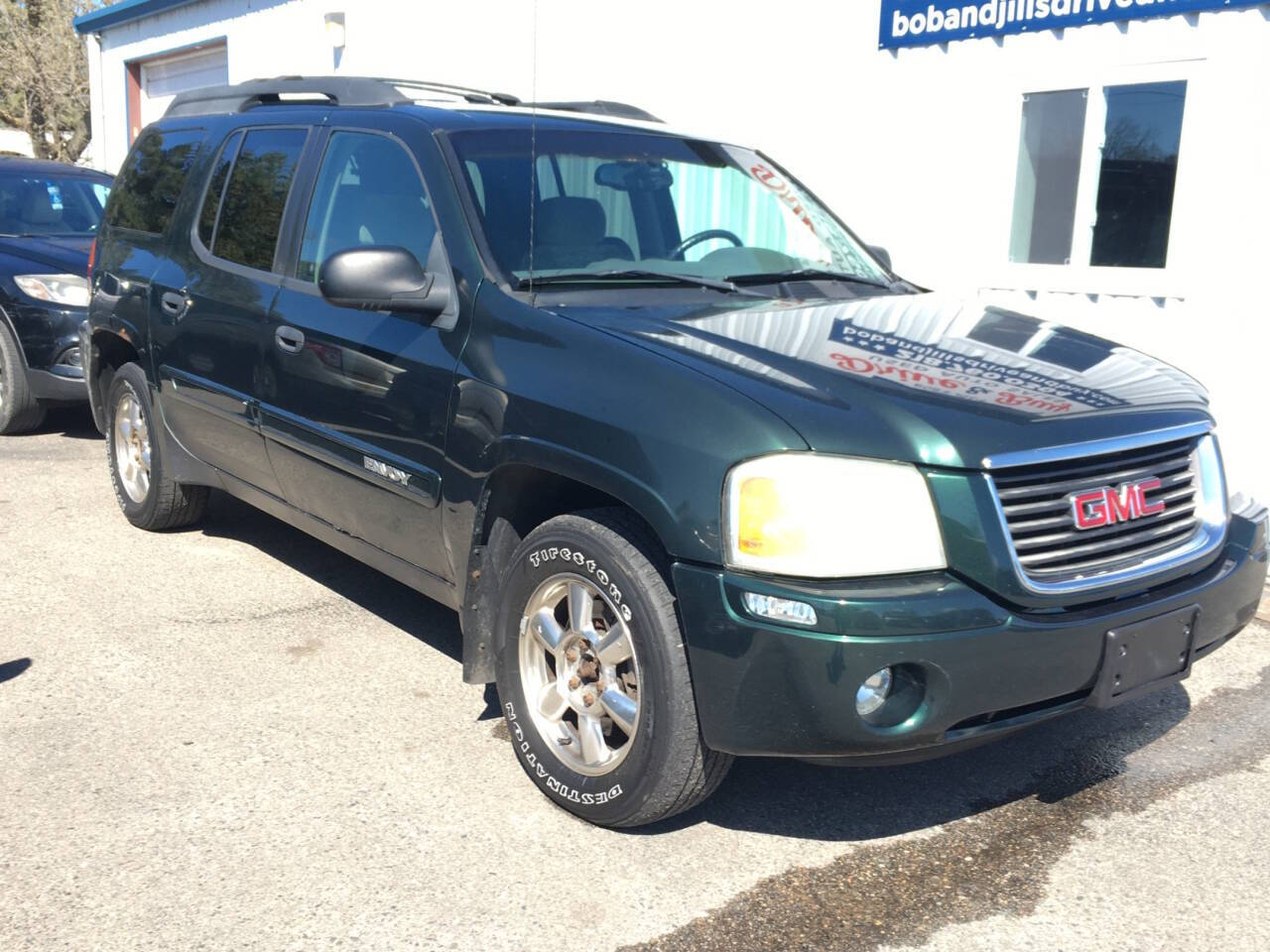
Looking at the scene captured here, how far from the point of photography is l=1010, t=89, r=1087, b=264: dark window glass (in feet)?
23.7

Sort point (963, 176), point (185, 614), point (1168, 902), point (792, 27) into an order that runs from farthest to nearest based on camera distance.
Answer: point (792, 27) < point (963, 176) < point (185, 614) < point (1168, 902)

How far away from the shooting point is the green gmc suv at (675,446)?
2.86 m

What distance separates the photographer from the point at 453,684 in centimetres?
434

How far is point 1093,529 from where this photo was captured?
10.0 feet

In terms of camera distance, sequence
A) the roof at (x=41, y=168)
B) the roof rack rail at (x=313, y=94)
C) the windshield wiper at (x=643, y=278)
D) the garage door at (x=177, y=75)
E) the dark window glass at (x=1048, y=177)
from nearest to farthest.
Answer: the windshield wiper at (x=643, y=278) < the roof rack rail at (x=313, y=94) < the dark window glass at (x=1048, y=177) < the roof at (x=41, y=168) < the garage door at (x=177, y=75)

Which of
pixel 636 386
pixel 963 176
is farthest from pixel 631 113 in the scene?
pixel 963 176

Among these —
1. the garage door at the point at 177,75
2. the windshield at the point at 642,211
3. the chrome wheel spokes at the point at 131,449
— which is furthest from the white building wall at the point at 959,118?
the garage door at the point at 177,75

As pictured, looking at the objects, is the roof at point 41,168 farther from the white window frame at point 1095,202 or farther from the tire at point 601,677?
the tire at point 601,677

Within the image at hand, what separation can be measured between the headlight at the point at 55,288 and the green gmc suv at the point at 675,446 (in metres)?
3.13

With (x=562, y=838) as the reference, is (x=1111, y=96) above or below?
above

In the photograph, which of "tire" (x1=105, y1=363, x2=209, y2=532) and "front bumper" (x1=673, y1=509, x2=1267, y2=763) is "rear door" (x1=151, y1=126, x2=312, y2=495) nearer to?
"tire" (x1=105, y1=363, x2=209, y2=532)

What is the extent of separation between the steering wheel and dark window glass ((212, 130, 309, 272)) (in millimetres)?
1452

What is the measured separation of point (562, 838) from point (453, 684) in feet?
3.68

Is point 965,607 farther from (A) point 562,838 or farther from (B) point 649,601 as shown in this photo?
(A) point 562,838
